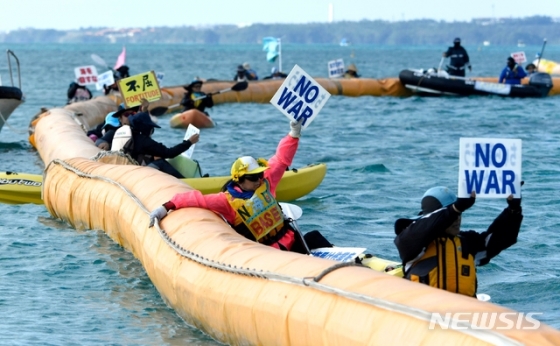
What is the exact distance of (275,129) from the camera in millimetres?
25141

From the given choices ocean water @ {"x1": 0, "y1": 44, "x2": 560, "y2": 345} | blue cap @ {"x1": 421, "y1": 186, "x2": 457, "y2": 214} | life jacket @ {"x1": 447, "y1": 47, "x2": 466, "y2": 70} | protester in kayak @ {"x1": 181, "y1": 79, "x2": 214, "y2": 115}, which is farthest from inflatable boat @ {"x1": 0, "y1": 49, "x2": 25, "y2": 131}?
blue cap @ {"x1": 421, "y1": 186, "x2": 457, "y2": 214}

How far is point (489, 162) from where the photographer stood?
6.62m

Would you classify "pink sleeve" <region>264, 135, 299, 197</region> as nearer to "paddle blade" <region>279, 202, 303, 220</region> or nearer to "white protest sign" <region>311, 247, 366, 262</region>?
"paddle blade" <region>279, 202, 303, 220</region>

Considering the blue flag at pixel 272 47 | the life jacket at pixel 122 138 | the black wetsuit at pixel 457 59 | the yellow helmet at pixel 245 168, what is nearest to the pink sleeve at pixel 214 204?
the yellow helmet at pixel 245 168

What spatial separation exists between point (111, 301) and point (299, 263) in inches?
111

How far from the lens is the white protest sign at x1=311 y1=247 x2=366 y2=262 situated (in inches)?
329

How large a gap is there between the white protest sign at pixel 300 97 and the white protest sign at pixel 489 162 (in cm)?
327

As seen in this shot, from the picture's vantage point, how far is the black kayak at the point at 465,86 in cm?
3184

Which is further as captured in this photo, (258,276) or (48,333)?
(48,333)

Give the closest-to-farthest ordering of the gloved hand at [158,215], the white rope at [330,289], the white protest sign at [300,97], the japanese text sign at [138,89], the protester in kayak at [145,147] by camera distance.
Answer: the white rope at [330,289], the gloved hand at [158,215], the white protest sign at [300,97], the protester in kayak at [145,147], the japanese text sign at [138,89]

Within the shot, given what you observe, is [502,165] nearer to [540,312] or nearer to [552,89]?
[540,312]

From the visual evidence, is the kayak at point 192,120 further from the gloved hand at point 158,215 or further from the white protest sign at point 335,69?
the gloved hand at point 158,215

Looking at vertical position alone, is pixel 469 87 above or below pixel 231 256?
below

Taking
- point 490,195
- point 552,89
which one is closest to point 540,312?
point 490,195
